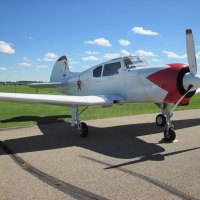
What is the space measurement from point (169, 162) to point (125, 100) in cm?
463

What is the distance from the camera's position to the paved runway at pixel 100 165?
5.07m

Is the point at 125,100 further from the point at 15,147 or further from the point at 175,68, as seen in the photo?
the point at 15,147

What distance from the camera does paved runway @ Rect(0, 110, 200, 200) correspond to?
16.6 feet

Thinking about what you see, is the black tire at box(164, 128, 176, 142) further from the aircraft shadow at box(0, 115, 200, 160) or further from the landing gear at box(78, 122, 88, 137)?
the landing gear at box(78, 122, 88, 137)

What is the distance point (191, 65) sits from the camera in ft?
29.0

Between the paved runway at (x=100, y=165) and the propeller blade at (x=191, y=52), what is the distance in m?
2.23

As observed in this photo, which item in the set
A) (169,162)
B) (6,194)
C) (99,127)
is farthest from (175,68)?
(6,194)

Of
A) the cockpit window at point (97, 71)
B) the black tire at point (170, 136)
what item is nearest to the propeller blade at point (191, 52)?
the black tire at point (170, 136)

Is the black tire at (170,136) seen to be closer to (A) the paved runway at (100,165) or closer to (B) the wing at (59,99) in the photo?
(A) the paved runway at (100,165)

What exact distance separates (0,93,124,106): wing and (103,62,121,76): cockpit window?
1026 millimetres

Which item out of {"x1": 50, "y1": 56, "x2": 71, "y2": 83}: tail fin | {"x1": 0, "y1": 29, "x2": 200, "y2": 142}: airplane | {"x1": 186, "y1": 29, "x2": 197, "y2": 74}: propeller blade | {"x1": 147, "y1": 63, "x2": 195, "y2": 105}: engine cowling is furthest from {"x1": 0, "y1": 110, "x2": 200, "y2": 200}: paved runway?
{"x1": 50, "y1": 56, "x2": 71, "y2": 83}: tail fin

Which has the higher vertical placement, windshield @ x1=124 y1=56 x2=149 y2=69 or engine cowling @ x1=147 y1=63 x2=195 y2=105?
windshield @ x1=124 y1=56 x2=149 y2=69

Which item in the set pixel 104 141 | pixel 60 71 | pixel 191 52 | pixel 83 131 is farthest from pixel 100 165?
pixel 60 71

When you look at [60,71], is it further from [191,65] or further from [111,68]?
[191,65]
